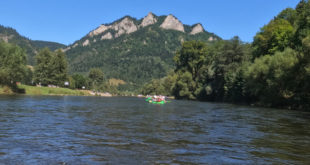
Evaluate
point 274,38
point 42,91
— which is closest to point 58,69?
point 42,91

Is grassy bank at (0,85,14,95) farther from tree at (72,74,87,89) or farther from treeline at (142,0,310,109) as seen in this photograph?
tree at (72,74,87,89)

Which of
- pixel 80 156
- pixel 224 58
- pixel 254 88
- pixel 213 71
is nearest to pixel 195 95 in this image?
pixel 213 71

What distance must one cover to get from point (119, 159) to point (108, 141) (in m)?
3.47

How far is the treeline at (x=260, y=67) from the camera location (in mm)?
43344

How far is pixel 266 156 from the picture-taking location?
11.0 meters

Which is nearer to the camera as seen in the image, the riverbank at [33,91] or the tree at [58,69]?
the riverbank at [33,91]

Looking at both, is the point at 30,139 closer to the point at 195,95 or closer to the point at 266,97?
the point at 266,97

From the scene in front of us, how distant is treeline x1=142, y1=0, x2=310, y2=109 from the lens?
43344 mm

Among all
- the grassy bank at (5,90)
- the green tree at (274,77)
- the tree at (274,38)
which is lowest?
the grassy bank at (5,90)

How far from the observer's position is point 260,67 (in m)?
50.5

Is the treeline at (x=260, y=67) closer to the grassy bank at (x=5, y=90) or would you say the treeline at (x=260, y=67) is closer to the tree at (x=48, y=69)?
the tree at (x=48, y=69)

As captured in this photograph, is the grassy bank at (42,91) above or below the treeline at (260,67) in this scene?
below

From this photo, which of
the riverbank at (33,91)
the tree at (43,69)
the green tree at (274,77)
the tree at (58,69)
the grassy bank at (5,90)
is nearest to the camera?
the green tree at (274,77)

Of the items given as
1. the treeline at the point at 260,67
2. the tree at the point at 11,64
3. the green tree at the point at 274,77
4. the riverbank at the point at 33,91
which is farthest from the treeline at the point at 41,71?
the green tree at the point at 274,77
